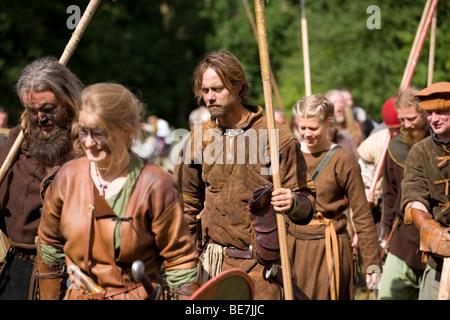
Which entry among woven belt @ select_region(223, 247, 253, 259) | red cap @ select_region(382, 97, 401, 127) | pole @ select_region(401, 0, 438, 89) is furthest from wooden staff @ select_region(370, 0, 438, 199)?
woven belt @ select_region(223, 247, 253, 259)

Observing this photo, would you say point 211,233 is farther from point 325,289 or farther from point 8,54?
point 8,54

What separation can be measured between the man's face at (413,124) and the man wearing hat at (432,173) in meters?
1.15

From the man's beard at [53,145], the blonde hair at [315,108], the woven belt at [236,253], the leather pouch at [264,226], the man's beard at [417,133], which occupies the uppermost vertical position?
the blonde hair at [315,108]

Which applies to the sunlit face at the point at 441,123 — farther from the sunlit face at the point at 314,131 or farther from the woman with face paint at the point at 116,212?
the woman with face paint at the point at 116,212

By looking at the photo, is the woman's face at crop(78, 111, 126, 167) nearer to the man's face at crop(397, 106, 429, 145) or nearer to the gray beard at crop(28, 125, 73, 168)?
the gray beard at crop(28, 125, 73, 168)

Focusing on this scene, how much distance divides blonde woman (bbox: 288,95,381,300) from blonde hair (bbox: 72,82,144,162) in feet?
8.47

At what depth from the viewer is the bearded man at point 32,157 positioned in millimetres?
4219

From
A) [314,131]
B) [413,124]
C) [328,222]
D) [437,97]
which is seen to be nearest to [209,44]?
[413,124]


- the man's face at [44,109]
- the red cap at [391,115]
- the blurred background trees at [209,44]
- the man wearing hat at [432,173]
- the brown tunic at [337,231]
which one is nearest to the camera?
the man's face at [44,109]

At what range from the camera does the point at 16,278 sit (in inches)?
175

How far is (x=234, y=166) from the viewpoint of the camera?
4.45 metres

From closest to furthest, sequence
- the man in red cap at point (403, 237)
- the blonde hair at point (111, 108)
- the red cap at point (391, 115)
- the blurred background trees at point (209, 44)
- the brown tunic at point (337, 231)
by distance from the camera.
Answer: the blonde hair at point (111, 108)
the brown tunic at point (337, 231)
the man in red cap at point (403, 237)
the red cap at point (391, 115)
the blurred background trees at point (209, 44)

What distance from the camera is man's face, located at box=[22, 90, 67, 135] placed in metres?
4.20

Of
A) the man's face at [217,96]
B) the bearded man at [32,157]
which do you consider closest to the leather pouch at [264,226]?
the man's face at [217,96]
